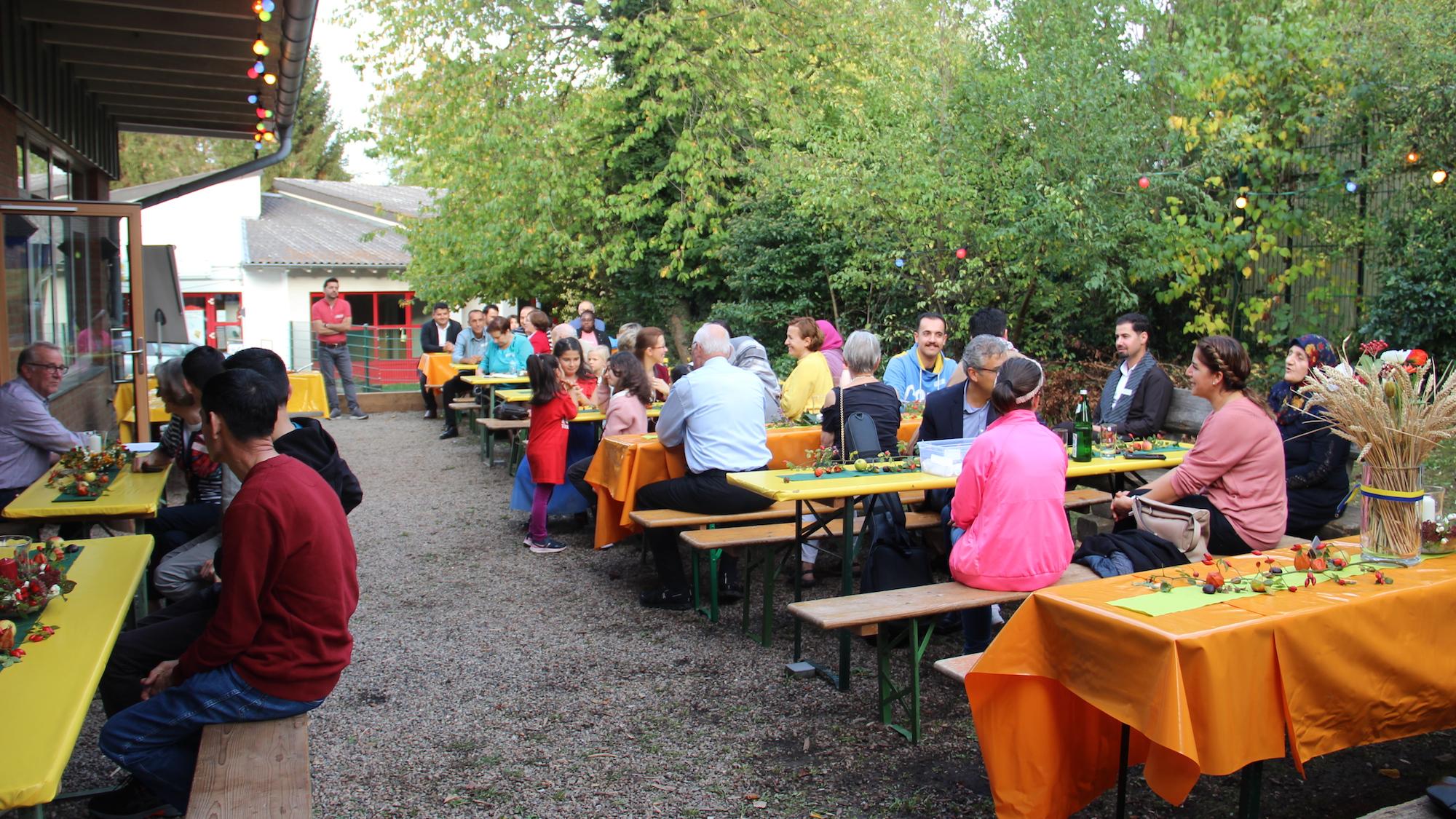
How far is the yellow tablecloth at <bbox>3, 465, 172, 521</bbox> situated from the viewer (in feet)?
15.8

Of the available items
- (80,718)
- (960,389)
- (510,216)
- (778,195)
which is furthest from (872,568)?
(510,216)

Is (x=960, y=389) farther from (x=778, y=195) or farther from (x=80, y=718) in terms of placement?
(x=778, y=195)

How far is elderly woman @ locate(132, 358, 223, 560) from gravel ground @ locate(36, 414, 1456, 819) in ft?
3.21

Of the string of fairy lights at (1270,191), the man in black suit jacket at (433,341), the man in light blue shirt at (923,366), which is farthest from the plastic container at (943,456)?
the man in black suit jacket at (433,341)

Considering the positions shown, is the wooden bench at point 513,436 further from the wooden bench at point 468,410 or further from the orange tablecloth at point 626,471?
the orange tablecloth at point 626,471

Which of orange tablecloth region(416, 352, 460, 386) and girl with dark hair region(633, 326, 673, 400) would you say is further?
orange tablecloth region(416, 352, 460, 386)

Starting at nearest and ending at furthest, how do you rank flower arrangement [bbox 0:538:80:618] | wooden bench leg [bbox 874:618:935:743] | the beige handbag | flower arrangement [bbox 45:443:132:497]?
flower arrangement [bbox 0:538:80:618]
wooden bench leg [bbox 874:618:935:743]
the beige handbag
flower arrangement [bbox 45:443:132:497]

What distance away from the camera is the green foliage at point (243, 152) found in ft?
135

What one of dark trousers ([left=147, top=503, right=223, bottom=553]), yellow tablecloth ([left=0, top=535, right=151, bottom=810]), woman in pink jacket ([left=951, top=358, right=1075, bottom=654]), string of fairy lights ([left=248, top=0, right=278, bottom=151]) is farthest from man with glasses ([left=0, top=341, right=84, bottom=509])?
woman in pink jacket ([left=951, top=358, right=1075, bottom=654])

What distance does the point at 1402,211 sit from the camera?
389 inches

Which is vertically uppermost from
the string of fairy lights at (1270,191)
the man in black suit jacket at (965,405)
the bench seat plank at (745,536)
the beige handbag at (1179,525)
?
the string of fairy lights at (1270,191)

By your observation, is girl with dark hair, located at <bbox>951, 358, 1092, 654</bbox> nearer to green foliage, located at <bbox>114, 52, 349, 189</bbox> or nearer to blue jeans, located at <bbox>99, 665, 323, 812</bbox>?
blue jeans, located at <bbox>99, 665, 323, 812</bbox>

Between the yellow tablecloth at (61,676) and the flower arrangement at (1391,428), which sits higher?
the flower arrangement at (1391,428)

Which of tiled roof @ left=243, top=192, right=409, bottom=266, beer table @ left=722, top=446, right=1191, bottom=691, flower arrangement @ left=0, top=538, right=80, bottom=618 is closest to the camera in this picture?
flower arrangement @ left=0, top=538, right=80, bottom=618
